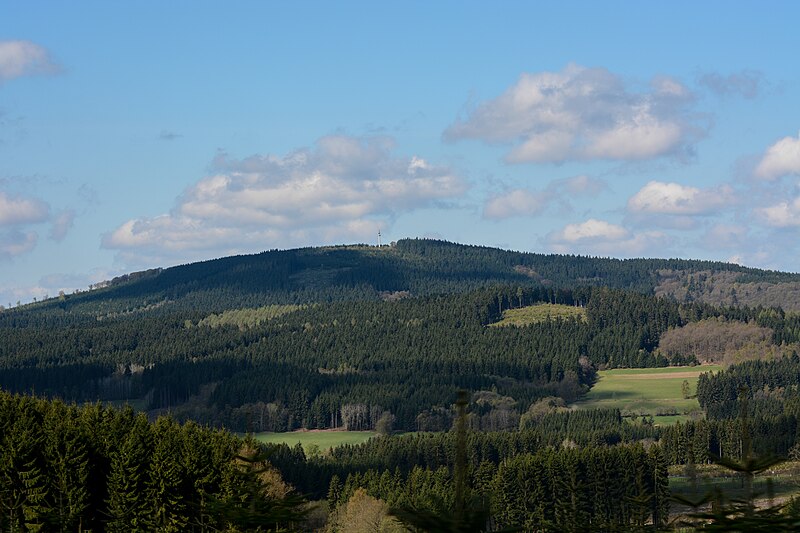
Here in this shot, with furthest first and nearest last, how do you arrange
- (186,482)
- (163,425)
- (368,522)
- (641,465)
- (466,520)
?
(641,465) < (368,522) < (163,425) < (186,482) < (466,520)

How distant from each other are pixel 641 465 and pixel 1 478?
86.4m

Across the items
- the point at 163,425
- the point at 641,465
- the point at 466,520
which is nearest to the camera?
the point at 466,520

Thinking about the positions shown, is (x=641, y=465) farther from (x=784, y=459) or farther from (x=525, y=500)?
(x=784, y=459)

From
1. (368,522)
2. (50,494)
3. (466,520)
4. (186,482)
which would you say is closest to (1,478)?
(50,494)

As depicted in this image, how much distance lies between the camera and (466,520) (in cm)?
1553

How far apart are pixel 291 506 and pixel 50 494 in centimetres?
7502

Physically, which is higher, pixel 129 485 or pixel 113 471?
pixel 113 471

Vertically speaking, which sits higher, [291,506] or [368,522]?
[291,506]

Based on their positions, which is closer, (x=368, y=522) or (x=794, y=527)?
(x=794, y=527)

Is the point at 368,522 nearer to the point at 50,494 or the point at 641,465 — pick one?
the point at 50,494

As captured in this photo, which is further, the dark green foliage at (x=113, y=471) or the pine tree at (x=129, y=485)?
the pine tree at (x=129, y=485)

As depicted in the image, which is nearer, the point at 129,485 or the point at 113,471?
the point at 129,485

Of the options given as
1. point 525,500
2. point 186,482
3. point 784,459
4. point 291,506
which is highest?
point 784,459

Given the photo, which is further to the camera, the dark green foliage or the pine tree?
the pine tree
